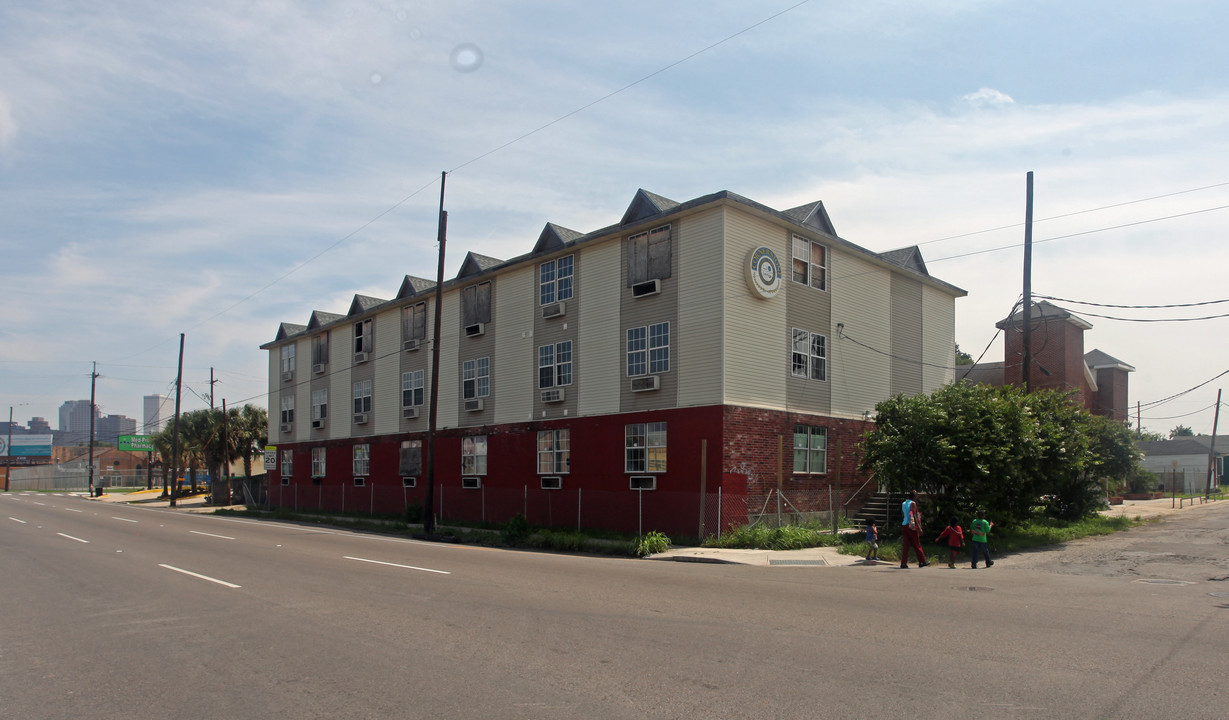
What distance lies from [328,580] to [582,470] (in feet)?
46.3

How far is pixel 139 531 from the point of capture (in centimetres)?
2761

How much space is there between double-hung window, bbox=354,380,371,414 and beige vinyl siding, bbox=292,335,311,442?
5.66 m

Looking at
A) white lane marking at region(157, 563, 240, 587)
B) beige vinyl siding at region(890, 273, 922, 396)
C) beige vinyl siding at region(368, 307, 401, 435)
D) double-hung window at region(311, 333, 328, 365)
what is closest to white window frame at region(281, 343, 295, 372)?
double-hung window at region(311, 333, 328, 365)

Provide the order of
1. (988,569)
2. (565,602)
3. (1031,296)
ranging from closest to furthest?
1. (565,602)
2. (988,569)
3. (1031,296)

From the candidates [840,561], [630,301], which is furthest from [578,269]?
[840,561]

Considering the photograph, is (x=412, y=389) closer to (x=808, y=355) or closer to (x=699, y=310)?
(x=699, y=310)

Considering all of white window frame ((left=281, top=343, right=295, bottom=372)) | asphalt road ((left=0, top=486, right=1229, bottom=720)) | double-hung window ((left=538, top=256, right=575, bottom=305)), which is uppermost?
double-hung window ((left=538, top=256, right=575, bottom=305))

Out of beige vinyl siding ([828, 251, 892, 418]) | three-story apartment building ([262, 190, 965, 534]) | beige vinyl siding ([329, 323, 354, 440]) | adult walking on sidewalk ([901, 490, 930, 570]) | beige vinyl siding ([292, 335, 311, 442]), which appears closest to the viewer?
adult walking on sidewalk ([901, 490, 930, 570])

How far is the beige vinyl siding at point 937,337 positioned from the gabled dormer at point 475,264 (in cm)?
1638

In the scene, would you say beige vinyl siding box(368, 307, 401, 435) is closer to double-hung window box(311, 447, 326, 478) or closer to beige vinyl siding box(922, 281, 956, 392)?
double-hung window box(311, 447, 326, 478)

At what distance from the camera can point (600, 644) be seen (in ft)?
28.8

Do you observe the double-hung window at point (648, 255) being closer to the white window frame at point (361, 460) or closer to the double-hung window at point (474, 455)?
the double-hung window at point (474, 455)

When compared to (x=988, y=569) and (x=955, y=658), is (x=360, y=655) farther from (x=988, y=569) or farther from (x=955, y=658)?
(x=988, y=569)

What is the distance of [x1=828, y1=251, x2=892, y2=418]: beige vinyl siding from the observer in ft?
93.0
